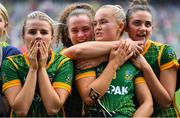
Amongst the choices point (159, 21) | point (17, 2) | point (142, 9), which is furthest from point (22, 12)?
point (142, 9)

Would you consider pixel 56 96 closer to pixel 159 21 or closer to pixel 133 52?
pixel 133 52

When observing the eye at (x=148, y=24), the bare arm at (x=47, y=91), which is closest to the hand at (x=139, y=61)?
the eye at (x=148, y=24)

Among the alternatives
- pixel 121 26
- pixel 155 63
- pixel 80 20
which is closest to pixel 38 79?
pixel 80 20

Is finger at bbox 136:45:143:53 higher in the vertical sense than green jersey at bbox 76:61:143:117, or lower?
higher

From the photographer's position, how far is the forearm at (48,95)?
9.37ft

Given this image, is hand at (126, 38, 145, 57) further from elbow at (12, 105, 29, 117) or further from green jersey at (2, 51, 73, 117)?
elbow at (12, 105, 29, 117)

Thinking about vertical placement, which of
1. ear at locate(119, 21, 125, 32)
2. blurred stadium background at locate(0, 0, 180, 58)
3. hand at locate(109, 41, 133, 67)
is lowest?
blurred stadium background at locate(0, 0, 180, 58)

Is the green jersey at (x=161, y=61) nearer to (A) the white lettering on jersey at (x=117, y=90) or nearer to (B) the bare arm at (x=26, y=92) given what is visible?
(A) the white lettering on jersey at (x=117, y=90)

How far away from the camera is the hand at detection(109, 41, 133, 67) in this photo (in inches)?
121

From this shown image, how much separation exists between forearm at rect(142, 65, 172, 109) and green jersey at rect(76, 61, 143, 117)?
0.28ft

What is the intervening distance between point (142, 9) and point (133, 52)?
1.61 feet

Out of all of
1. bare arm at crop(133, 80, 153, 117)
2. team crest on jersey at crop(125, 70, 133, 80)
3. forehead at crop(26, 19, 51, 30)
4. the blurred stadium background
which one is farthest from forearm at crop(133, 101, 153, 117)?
the blurred stadium background

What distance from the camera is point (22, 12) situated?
58.2 ft

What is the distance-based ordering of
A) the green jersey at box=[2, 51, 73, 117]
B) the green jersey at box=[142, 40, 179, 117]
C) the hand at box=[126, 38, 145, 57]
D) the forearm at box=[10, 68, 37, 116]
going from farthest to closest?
the green jersey at box=[142, 40, 179, 117]
the hand at box=[126, 38, 145, 57]
the green jersey at box=[2, 51, 73, 117]
the forearm at box=[10, 68, 37, 116]
